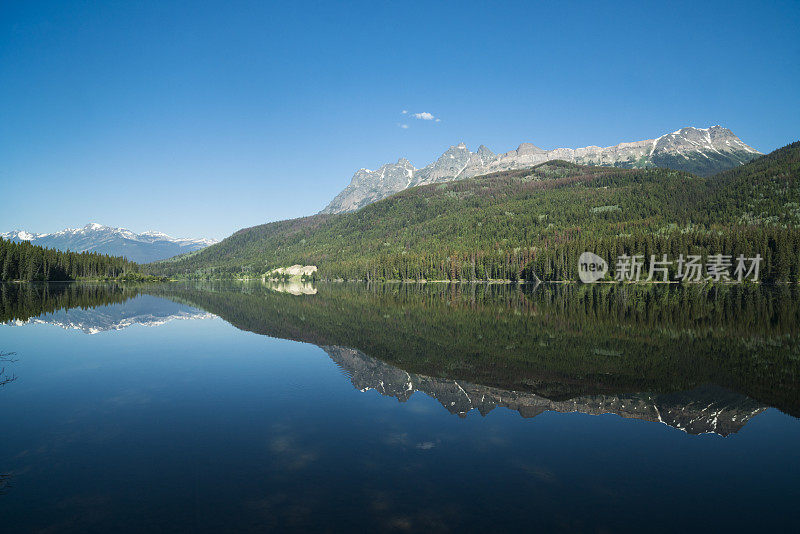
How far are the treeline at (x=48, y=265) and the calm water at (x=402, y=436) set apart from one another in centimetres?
15260

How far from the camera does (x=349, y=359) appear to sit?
24.4 meters

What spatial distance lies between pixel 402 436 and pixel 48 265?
194040 millimetres

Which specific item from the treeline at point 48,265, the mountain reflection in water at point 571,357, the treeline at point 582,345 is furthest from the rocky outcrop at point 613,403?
the treeline at point 48,265

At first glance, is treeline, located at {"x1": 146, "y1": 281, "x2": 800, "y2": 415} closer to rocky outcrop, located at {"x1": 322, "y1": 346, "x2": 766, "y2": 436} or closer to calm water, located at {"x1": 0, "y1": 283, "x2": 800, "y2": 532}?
calm water, located at {"x1": 0, "y1": 283, "x2": 800, "y2": 532}

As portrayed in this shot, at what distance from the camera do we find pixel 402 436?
1331 cm

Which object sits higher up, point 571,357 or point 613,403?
point 571,357

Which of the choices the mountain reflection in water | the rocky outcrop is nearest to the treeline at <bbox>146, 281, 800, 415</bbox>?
the mountain reflection in water

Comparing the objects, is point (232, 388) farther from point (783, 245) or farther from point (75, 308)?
point (783, 245)

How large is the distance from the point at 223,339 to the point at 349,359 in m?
13.3

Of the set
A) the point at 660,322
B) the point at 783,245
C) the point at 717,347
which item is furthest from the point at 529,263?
the point at 717,347

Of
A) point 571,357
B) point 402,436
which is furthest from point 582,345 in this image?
point 402,436

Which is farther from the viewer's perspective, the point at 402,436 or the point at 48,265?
the point at 48,265

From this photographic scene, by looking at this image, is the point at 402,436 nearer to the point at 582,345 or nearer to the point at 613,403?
the point at 613,403

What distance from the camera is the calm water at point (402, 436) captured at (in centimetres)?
891
